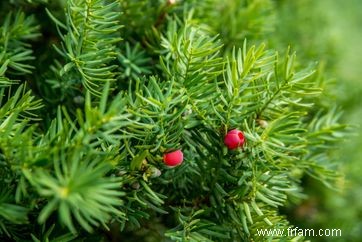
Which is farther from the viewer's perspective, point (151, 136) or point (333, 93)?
point (333, 93)

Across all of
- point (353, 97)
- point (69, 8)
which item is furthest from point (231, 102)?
point (353, 97)

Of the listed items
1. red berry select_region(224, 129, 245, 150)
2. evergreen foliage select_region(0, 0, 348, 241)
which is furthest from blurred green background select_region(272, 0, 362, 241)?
red berry select_region(224, 129, 245, 150)

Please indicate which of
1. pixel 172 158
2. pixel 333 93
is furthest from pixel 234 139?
pixel 333 93

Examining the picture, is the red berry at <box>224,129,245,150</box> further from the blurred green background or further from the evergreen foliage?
the blurred green background

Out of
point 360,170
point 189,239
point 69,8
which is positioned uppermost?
point 69,8

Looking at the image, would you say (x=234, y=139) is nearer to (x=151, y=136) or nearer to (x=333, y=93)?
(x=151, y=136)

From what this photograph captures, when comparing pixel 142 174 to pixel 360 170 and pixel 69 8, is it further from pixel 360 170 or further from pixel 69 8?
pixel 360 170
